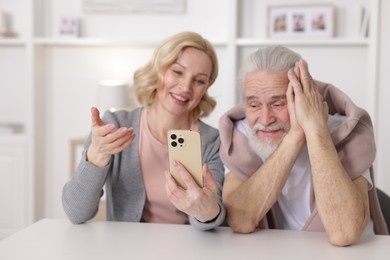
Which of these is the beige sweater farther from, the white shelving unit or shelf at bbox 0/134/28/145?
shelf at bbox 0/134/28/145

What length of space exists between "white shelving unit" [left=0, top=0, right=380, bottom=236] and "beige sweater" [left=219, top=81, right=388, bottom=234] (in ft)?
6.51

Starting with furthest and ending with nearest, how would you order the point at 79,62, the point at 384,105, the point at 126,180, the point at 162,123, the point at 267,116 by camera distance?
the point at 79,62 → the point at 384,105 → the point at 162,123 → the point at 126,180 → the point at 267,116

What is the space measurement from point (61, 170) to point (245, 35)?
5.46 feet

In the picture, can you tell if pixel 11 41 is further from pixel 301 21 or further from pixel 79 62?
pixel 301 21

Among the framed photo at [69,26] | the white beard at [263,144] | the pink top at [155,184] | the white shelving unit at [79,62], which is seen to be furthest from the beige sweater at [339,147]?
the framed photo at [69,26]

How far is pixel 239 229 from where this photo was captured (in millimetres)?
1633

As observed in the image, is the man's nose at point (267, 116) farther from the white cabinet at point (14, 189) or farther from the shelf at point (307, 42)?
the white cabinet at point (14, 189)

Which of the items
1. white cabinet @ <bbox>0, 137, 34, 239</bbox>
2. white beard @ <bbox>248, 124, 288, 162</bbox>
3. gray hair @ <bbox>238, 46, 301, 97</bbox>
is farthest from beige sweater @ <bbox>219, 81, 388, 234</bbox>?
white cabinet @ <bbox>0, 137, 34, 239</bbox>

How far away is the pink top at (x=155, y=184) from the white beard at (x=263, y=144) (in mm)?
376

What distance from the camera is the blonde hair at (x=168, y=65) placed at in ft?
6.64

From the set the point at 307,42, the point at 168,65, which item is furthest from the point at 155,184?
the point at 307,42

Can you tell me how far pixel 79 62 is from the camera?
429 centimetres

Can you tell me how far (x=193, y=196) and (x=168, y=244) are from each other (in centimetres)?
14

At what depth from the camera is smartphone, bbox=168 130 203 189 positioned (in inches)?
60.2
